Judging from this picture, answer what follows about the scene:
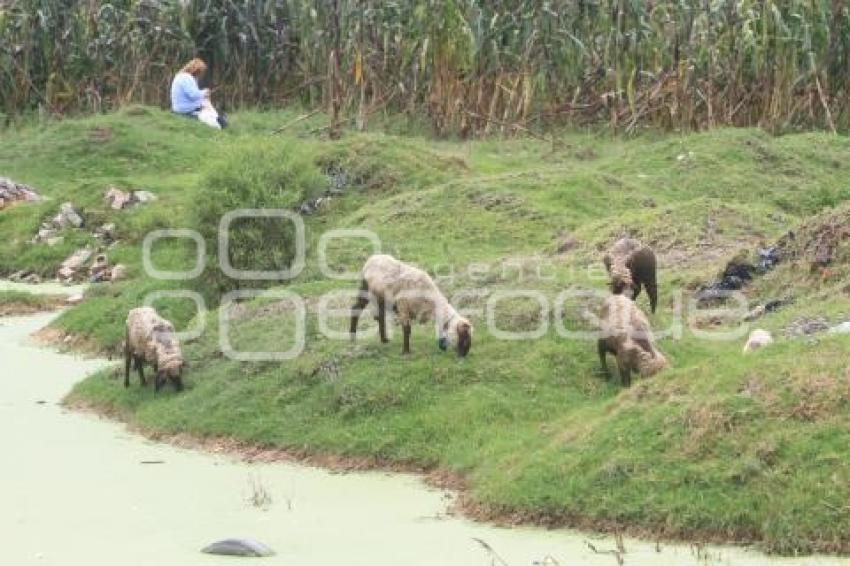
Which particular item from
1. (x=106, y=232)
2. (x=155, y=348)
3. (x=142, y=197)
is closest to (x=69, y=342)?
(x=155, y=348)

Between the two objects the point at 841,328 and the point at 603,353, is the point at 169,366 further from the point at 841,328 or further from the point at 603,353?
the point at 841,328

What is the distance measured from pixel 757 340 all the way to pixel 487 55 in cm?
1404

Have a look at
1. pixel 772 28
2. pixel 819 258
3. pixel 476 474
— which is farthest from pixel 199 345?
pixel 772 28

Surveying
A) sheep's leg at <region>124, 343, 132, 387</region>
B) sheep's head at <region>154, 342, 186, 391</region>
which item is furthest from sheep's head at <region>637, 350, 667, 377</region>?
sheep's leg at <region>124, 343, 132, 387</region>

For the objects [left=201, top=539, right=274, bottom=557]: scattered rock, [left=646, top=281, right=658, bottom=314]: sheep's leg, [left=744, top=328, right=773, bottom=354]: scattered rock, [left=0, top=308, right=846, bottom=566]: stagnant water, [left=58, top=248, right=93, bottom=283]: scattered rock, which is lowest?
[left=0, top=308, right=846, bottom=566]: stagnant water

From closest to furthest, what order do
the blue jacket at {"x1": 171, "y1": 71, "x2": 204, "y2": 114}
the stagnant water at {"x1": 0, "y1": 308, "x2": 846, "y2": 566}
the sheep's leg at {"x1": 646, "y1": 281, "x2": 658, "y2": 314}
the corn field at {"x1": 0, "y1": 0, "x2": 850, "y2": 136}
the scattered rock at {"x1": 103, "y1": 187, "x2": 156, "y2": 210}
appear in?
the stagnant water at {"x1": 0, "y1": 308, "x2": 846, "y2": 566}
the sheep's leg at {"x1": 646, "y1": 281, "x2": 658, "y2": 314}
the scattered rock at {"x1": 103, "y1": 187, "x2": 156, "y2": 210}
the corn field at {"x1": 0, "y1": 0, "x2": 850, "y2": 136}
the blue jacket at {"x1": 171, "y1": 71, "x2": 204, "y2": 114}

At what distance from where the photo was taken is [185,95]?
26531 millimetres

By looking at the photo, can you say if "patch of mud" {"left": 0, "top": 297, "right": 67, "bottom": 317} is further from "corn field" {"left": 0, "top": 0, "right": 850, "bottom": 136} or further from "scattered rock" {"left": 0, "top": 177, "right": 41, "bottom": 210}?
"corn field" {"left": 0, "top": 0, "right": 850, "bottom": 136}

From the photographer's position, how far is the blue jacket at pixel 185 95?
86.1ft

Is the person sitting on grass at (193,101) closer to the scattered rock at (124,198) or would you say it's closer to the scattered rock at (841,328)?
the scattered rock at (124,198)

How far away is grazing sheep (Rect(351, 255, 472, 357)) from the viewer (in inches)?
488

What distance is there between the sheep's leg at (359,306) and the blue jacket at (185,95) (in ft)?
45.0

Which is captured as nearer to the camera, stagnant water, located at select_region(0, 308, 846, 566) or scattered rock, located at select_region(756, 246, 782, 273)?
stagnant water, located at select_region(0, 308, 846, 566)

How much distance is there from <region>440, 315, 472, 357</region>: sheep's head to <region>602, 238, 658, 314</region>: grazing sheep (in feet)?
4.87
